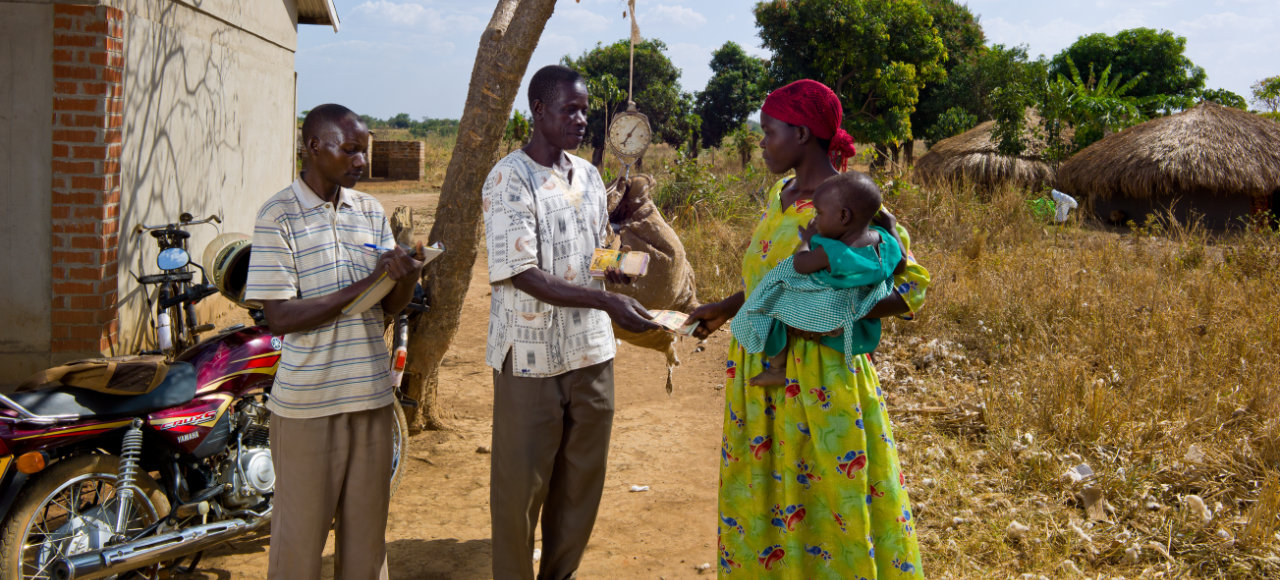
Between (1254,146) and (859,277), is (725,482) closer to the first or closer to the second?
(859,277)

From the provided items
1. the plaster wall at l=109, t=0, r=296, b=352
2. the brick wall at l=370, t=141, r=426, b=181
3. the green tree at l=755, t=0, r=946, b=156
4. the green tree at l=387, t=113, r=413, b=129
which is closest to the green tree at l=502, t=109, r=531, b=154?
the brick wall at l=370, t=141, r=426, b=181

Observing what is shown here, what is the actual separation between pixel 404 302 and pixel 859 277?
129 centimetres

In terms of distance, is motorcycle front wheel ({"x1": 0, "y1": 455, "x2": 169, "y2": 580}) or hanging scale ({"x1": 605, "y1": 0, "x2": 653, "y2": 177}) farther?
hanging scale ({"x1": 605, "y1": 0, "x2": 653, "y2": 177})

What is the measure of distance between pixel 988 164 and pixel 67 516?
50.8 feet

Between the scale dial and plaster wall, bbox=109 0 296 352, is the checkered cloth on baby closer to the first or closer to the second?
the scale dial

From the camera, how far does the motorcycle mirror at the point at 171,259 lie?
12.0 ft

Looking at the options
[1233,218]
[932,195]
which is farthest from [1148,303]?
[1233,218]

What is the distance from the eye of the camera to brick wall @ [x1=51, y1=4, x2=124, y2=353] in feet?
15.2

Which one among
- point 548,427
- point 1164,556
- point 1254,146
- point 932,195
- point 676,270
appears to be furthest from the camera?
point 1254,146

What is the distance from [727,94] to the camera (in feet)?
110

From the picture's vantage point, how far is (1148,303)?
5.97 m

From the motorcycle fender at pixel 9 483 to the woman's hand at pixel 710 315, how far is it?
Result: 2.13m

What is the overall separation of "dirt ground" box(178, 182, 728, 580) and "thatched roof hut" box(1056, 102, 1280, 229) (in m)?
9.10

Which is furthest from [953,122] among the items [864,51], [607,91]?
[607,91]
